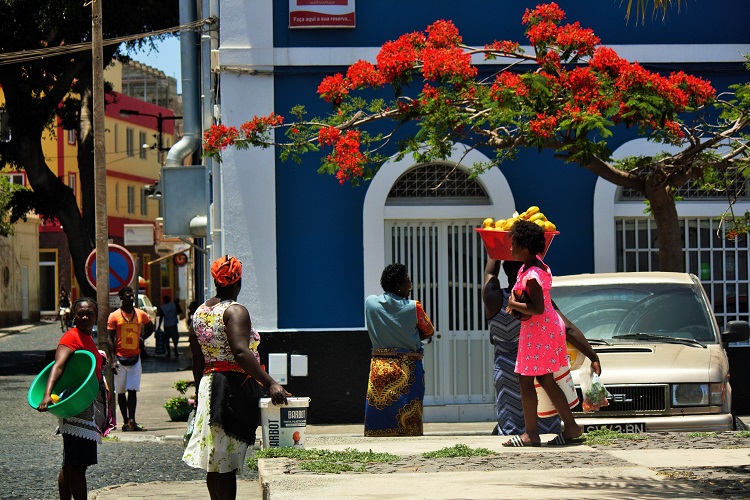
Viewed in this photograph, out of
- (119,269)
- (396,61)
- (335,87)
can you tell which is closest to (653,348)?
(396,61)

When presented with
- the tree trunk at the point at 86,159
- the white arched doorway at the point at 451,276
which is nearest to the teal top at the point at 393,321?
the white arched doorway at the point at 451,276

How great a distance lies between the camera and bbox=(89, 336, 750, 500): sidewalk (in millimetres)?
7168

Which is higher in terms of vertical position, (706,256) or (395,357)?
(706,256)

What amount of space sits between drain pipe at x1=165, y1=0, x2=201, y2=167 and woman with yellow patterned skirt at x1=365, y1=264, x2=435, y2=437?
11011 mm

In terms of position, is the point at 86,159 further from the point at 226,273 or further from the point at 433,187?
the point at 226,273

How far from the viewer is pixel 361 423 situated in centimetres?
1588

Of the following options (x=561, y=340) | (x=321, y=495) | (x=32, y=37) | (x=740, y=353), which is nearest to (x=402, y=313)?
(x=561, y=340)

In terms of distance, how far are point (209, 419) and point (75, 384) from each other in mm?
1852

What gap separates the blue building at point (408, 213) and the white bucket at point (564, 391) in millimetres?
6374

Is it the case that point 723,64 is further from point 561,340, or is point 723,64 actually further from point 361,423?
point 561,340

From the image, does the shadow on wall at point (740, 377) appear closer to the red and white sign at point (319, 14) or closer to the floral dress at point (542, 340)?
the red and white sign at point (319, 14)

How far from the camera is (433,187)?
16.3 metres

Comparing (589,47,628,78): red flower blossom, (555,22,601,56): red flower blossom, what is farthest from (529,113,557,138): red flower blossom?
(555,22,601,56): red flower blossom

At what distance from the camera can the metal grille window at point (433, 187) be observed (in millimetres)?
16328
